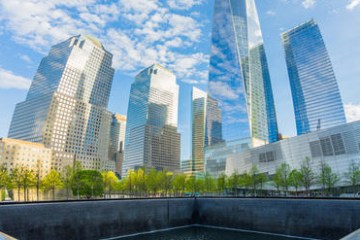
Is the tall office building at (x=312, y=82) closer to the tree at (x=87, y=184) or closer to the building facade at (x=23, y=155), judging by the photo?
the tree at (x=87, y=184)

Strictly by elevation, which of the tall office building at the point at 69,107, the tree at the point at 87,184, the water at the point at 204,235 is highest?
the tall office building at the point at 69,107

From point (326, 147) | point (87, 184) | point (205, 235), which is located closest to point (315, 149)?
point (326, 147)

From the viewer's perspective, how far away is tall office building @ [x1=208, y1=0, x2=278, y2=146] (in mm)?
→ 152500

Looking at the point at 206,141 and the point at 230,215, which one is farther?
the point at 206,141

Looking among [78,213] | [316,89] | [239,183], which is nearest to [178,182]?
[239,183]

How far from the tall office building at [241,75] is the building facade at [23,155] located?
102 metres

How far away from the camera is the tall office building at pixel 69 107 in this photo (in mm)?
149875

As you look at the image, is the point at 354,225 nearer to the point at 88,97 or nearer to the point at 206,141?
the point at 206,141

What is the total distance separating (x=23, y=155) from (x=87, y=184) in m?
81.2

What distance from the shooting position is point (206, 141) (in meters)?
184

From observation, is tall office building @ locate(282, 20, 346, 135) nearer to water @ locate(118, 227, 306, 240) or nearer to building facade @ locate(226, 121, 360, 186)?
building facade @ locate(226, 121, 360, 186)

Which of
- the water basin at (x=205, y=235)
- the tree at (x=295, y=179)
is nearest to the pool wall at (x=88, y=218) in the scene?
the water basin at (x=205, y=235)

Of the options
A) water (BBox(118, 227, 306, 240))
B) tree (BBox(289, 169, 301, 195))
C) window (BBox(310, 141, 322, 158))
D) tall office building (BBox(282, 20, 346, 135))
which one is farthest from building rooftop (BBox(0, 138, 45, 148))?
tall office building (BBox(282, 20, 346, 135))

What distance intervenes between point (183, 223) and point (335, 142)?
59185 mm
